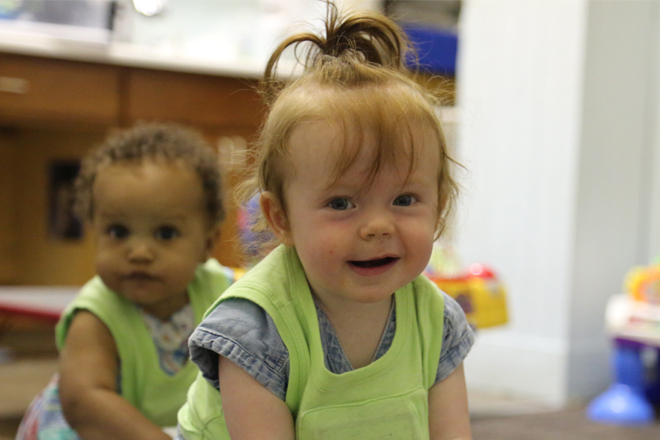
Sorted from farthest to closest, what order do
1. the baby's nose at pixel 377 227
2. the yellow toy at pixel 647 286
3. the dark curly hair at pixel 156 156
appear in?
the yellow toy at pixel 647 286
the dark curly hair at pixel 156 156
the baby's nose at pixel 377 227

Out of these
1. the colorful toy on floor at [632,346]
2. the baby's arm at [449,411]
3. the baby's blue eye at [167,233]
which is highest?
the baby's blue eye at [167,233]

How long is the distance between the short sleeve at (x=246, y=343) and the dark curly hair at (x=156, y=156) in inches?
12.9

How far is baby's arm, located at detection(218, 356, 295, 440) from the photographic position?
0.62 metres

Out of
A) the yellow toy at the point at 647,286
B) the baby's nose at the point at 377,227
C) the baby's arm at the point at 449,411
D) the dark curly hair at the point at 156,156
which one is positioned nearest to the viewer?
the baby's nose at the point at 377,227

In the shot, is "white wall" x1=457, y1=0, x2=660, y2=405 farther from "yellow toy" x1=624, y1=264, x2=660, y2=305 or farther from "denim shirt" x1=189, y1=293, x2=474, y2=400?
"denim shirt" x1=189, y1=293, x2=474, y2=400

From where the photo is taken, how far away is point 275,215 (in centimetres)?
68

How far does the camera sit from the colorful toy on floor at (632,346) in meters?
1.61

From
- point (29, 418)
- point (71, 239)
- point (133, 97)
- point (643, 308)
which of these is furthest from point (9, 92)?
point (643, 308)

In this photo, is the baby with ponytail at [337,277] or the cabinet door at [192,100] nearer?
the baby with ponytail at [337,277]

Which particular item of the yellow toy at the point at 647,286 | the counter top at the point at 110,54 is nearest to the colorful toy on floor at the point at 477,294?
the yellow toy at the point at 647,286

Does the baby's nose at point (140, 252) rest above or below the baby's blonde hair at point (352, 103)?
below

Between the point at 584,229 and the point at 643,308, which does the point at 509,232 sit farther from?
the point at 643,308

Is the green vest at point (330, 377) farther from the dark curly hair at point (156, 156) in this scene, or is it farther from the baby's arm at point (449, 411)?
the dark curly hair at point (156, 156)

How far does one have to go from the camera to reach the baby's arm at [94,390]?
813 millimetres
